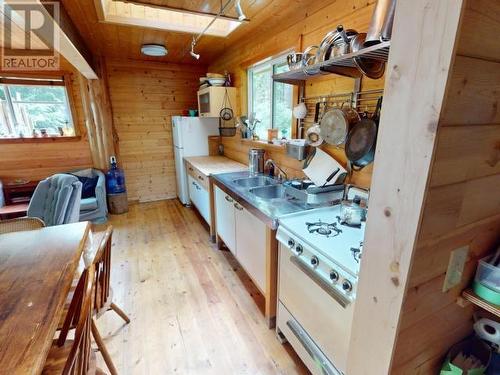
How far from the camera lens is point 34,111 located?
150 inches

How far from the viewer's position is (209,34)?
281 centimetres

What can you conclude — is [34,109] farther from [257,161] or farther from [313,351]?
[313,351]

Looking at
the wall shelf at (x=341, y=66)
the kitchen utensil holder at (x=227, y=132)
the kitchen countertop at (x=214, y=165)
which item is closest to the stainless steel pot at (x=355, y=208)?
the wall shelf at (x=341, y=66)

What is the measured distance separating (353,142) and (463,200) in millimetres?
951

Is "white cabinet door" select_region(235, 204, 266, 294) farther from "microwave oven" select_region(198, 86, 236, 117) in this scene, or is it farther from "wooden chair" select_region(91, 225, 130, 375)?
"microwave oven" select_region(198, 86, 236, 117)

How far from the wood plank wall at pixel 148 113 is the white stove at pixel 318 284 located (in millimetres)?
3577

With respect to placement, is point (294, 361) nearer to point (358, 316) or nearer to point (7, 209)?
point (358, 316)

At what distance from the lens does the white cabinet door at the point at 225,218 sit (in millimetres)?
2293

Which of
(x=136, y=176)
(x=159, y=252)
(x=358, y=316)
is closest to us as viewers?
(x=358, y=316)

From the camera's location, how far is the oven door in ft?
3.55

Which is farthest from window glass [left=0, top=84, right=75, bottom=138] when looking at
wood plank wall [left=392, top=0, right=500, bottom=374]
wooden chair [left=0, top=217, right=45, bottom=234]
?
wood plank wall [left=392, top=0, right=500, bottom=374]

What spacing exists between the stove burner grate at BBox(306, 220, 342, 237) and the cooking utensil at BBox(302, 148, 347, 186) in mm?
487

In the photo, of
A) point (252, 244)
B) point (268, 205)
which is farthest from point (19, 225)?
point (268, 205)

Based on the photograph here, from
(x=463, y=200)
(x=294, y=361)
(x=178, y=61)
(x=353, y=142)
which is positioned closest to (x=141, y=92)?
(x=178, y=61)
